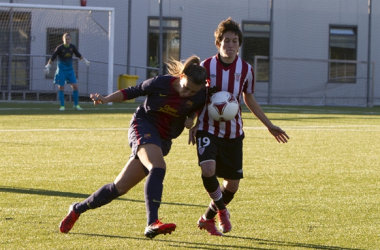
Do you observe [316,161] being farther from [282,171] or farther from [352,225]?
[352,225]

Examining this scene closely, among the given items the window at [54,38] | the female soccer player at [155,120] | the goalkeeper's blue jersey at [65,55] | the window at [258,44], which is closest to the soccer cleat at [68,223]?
the female soccer player at [155,120]

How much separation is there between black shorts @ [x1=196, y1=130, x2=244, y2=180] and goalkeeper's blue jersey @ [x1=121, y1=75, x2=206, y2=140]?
0.22m

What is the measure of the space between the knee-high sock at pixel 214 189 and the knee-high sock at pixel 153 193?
0.49 meters

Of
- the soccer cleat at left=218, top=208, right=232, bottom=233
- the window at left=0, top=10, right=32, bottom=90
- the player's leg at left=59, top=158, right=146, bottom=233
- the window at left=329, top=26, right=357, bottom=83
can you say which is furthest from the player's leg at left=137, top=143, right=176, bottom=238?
the window at left=329, top=26, right=357, bottom=83

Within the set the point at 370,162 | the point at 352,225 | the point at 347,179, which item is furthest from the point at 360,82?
the point at 352,225

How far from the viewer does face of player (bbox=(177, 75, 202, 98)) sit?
4289mm

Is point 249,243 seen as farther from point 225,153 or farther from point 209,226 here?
point 225,153

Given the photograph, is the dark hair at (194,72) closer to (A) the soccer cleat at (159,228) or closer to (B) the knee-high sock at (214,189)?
(B) the knee-high sock at (214,189)

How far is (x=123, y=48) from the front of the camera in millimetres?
23234

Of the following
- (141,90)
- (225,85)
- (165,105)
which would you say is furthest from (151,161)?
(225,85)

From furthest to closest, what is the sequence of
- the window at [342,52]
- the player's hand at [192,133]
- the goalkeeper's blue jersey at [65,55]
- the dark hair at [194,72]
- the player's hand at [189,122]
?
the window at [342,52]
the goalkeeper's blue jersey at [65,55]
the player's hand at [192,133]
the player's hand at [189,122]
the dark hair at [194,72]

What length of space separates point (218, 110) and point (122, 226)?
3.62ft

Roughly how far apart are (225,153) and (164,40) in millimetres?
19652

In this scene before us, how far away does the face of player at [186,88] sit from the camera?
4.29 metres
